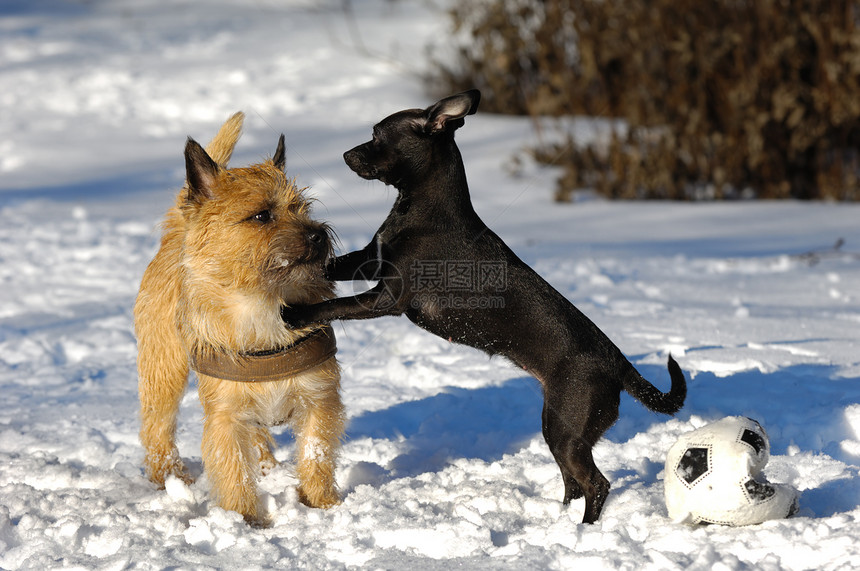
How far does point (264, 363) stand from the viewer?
3129 millimetres

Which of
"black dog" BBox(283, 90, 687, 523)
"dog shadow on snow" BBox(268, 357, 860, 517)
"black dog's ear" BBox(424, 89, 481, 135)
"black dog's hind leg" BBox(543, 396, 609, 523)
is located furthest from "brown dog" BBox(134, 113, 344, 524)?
"black dog's hind leg" BBox(543, 396, 609, 523)

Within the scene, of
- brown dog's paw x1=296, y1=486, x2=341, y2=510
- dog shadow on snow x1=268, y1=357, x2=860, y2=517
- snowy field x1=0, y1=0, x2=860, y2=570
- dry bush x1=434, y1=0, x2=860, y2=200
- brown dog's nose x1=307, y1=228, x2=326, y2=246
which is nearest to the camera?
snowy field x1=0, y1=0, x2=860, y2=570

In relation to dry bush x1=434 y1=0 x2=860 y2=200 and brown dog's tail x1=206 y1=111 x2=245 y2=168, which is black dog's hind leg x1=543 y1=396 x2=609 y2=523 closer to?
brown dog's tail x1=206 y1=111 x2=245 y2=168

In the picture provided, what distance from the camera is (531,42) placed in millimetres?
10188

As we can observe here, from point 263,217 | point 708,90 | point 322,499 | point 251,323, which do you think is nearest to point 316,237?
point 263,217

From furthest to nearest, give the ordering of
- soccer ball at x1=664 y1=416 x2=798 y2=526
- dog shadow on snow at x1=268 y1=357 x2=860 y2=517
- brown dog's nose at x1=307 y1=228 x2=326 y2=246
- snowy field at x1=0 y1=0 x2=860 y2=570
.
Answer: dog shadow on snow at x1=268 y1=357 x2=860 y2=517
brown dog's nose at x1=307 y1=228 x2=326 y2=246
snowy field at x1=0 y1=0 x2=860 y2=570
soccer ball at x1=664 y1=416 x2=798 y2=526

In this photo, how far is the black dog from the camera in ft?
9.75

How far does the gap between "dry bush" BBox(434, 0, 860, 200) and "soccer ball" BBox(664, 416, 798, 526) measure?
17.1 feet

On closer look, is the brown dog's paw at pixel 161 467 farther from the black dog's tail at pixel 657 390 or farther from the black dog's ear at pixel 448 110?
the black dog's tail at pixel 657 390

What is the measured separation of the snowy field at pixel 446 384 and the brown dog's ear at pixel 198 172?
1.48 feet

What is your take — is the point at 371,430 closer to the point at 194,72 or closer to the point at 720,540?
the point at 720,540

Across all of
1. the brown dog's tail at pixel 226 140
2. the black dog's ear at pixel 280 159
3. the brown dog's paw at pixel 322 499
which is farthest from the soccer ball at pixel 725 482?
the brown dog's tail at pixel 226 140

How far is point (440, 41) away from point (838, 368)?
12.0 meters

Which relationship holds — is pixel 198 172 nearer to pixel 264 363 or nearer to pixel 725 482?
pixel 264 363
